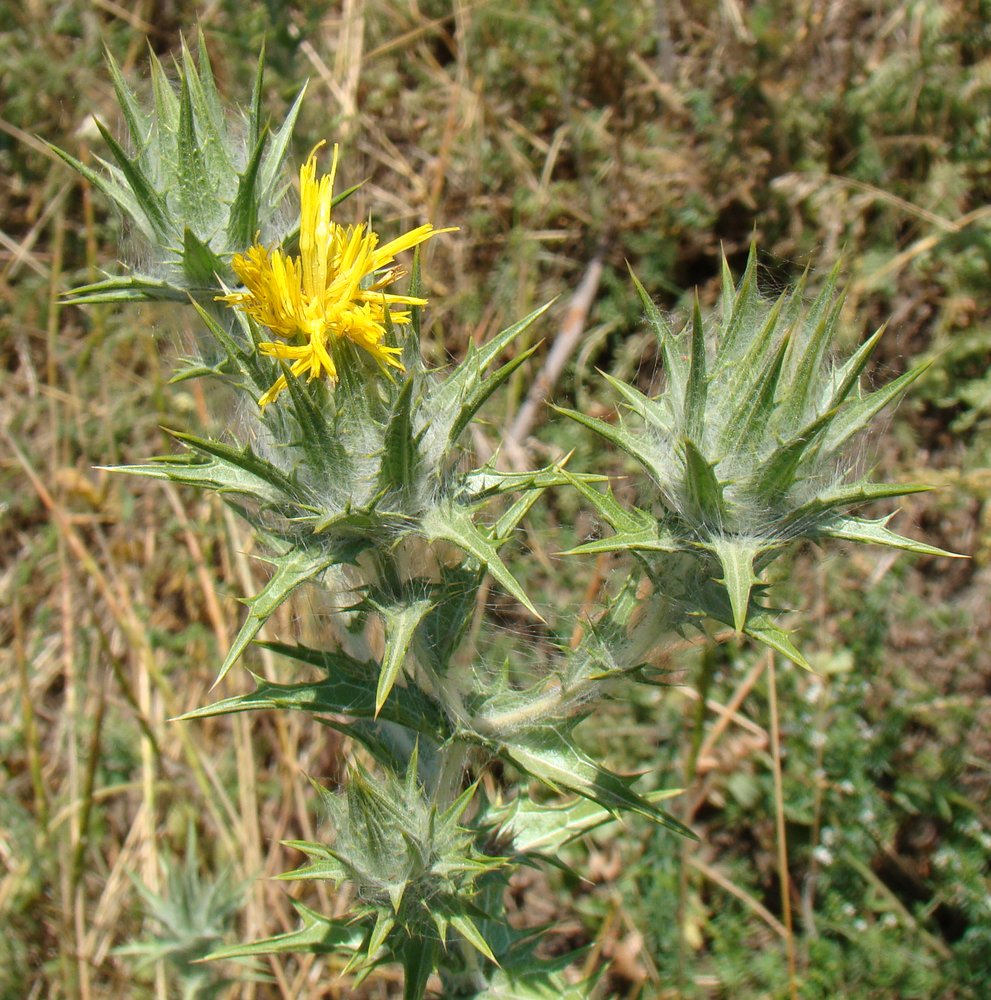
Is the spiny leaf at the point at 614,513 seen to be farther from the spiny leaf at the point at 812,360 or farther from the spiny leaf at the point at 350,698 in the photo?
the spiny leaf at the point at 350,698

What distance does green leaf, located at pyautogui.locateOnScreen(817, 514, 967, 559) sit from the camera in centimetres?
177

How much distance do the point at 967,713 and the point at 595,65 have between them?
12.7 feet

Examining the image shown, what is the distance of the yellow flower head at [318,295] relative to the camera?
5.81ft

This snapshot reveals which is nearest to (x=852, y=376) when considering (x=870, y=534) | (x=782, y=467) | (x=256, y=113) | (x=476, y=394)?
(x=782, y=467)

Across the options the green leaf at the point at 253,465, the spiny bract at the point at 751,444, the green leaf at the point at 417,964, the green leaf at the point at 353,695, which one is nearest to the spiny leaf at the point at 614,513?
the spiny bract at the point at 751,444

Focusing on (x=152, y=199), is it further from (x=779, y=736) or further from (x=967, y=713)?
(x=967, y=713)

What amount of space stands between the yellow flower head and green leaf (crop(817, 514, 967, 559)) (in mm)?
945

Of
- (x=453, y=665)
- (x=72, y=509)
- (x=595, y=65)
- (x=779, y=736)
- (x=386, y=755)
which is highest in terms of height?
(x=595, y=65)

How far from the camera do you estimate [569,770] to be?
2.24 meters

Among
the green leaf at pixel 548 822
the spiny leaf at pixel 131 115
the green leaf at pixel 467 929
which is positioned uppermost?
the spiny leaf at pixel 131 115

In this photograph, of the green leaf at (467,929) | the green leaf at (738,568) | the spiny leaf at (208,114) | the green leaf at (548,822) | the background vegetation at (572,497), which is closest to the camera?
the green leaf at (738,568)

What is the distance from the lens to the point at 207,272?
2.09m

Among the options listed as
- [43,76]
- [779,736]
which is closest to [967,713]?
[779,736]

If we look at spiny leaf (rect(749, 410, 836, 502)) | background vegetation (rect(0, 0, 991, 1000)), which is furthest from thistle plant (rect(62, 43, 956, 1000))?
background vegetation (rect(0, 0, 991, 1000))
